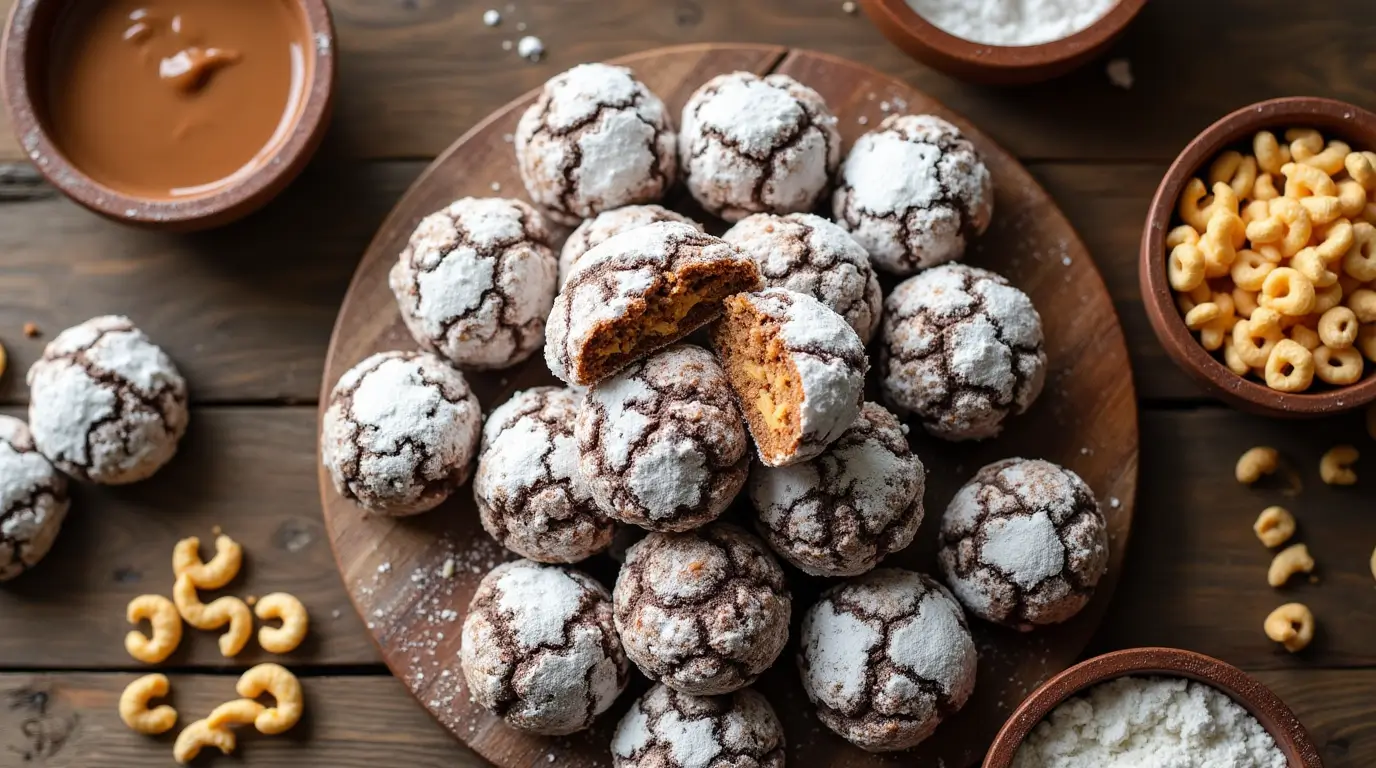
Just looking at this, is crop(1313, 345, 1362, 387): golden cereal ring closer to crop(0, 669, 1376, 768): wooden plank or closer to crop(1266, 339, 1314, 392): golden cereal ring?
crop(1266, 339, 1314, 392): golden cereal ring

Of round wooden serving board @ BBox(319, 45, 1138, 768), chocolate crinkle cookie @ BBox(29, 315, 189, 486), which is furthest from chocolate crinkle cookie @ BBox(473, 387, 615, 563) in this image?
chocolate crinkle cookie @ BBox(29, 315, 189, 486)

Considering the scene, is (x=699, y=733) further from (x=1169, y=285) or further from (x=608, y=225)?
(x=1169, y=285)

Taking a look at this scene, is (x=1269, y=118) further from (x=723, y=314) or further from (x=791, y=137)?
(x=723, y=314)

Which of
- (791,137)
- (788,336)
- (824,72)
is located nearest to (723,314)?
(788,336)

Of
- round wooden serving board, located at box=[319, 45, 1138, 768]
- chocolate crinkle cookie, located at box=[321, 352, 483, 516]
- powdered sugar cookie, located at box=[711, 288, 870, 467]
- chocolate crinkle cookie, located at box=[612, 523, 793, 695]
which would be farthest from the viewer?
round wooden serving board, located at box=[319, 45, 1138, 768]

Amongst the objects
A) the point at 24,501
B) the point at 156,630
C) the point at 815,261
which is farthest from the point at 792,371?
the point at 24,501

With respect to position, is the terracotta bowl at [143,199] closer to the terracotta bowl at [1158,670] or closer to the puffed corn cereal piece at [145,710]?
the puffed corn cereal piece at [145,710]
